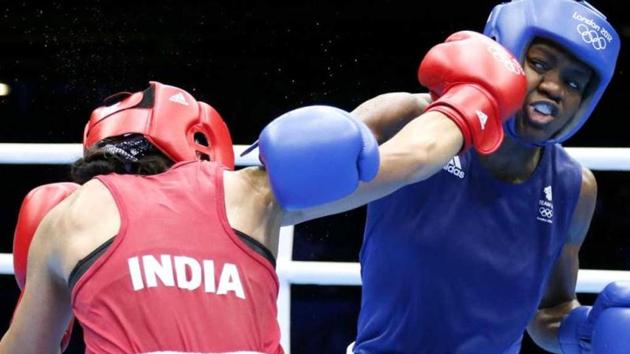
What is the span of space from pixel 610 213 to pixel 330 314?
1.09 meters

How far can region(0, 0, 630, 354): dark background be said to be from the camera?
15.3 feet

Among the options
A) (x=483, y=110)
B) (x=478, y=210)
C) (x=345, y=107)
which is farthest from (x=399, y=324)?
(x=345, y=107)

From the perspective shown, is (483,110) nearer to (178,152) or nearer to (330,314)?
(178,152)

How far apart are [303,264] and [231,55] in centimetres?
278

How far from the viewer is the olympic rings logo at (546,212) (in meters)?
1.88

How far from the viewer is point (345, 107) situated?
4691 millimetres

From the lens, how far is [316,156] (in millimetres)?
1405

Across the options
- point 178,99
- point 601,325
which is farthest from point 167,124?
point 601,325

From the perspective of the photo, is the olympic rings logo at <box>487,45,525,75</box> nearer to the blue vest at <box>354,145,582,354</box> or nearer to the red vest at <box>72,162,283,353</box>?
the blue vest at <box>354,145,582,354</box>

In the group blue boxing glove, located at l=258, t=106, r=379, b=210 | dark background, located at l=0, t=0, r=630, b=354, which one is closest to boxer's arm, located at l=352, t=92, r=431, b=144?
blue boxing glove, located at l=258, t=106, r=379, b=210

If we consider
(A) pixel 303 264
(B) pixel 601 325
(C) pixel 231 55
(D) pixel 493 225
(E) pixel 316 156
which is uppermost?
(E) pixel 316 156

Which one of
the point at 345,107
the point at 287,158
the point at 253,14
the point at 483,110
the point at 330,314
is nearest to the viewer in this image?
the point at 287,158

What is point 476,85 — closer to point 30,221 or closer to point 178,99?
point 178,99

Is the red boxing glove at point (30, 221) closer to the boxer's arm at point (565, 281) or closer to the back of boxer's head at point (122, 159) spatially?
the back of boxer's head at point (122, 159)
